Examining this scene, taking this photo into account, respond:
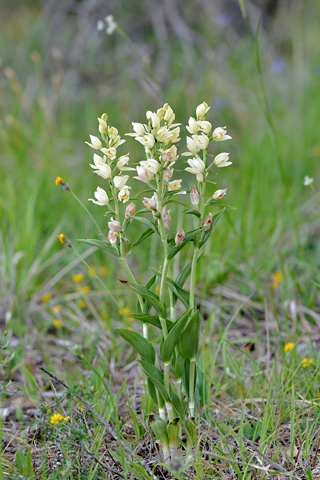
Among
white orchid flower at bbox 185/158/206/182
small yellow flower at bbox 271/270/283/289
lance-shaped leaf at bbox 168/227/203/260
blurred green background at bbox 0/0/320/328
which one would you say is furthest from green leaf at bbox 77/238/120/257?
small yellow flower at bbox 271/270/283/289

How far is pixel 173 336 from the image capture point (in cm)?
96

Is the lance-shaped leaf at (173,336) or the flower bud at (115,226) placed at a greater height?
the flower bud at (115,226)

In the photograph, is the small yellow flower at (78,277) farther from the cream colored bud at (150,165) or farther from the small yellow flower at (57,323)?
the cream colored bud at (150,165)

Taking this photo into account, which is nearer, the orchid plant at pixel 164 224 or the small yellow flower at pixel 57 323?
the orchid plant at pixel 164 224

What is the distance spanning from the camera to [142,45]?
11.9 feet

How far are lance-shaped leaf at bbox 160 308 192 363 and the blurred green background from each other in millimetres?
749

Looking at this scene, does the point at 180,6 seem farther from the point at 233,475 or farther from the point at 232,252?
the point at 233,475

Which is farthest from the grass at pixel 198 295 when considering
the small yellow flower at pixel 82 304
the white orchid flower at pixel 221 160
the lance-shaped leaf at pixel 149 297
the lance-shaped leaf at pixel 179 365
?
the white orchid flower at pixel 221 160

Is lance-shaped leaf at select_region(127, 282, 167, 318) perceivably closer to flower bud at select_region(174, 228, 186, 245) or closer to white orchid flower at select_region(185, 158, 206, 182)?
flower bud at select_region(174, 228, 186, 245)

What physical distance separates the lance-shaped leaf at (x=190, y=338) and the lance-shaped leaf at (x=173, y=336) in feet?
0.05

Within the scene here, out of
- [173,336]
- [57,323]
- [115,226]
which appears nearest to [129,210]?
[115,226]

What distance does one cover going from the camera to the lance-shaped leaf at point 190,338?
967 millimetres

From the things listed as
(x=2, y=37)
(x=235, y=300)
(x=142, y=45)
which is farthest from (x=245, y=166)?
(x=2, y=37)

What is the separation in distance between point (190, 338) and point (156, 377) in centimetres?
12
